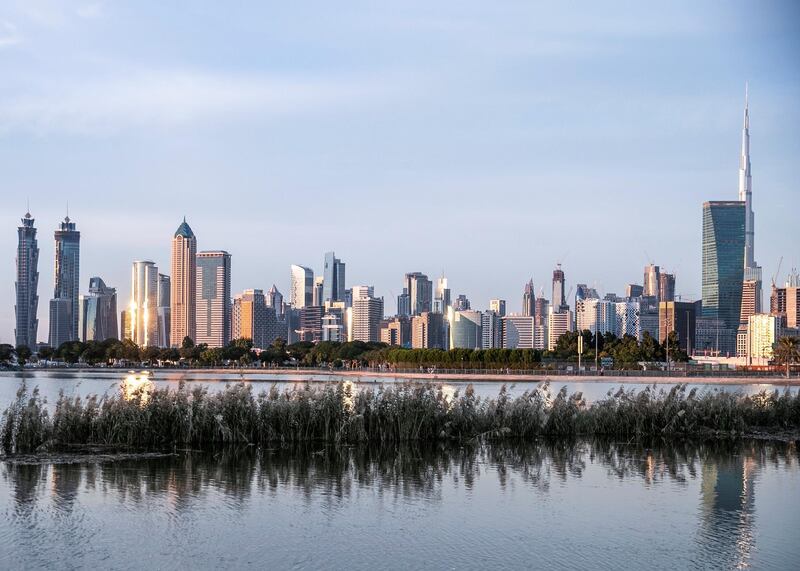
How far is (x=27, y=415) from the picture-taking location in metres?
26.4

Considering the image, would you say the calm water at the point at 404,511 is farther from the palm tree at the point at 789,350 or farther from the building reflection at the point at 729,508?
the palm tree at the point at 789,350

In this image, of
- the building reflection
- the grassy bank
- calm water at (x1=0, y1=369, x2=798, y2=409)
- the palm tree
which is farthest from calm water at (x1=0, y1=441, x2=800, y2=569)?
the palm tree

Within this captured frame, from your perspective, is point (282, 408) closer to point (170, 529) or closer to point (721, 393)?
point (170, 529)

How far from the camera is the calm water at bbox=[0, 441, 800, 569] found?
1590cm

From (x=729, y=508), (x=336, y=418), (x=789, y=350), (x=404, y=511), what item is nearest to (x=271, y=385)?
(x=336, y=418)

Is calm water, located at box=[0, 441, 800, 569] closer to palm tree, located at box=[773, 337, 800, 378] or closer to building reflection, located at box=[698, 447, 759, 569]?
building reflection, located at box=[698, 447, 759, 569]

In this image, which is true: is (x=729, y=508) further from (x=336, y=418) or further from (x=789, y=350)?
(x=789, y=350)

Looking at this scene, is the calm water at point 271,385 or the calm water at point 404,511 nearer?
the calm water at point 404,511

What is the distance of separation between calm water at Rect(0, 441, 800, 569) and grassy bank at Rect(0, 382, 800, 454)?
5.63 ft

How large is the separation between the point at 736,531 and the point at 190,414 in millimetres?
15764

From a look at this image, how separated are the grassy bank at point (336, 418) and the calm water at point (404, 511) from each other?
1.72 m

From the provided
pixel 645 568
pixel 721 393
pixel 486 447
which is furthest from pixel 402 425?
pixel 645 568

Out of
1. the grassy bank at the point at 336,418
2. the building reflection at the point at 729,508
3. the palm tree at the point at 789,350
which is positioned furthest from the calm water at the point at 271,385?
the palm tree at the point at 789,350

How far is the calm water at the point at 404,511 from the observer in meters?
15.9
